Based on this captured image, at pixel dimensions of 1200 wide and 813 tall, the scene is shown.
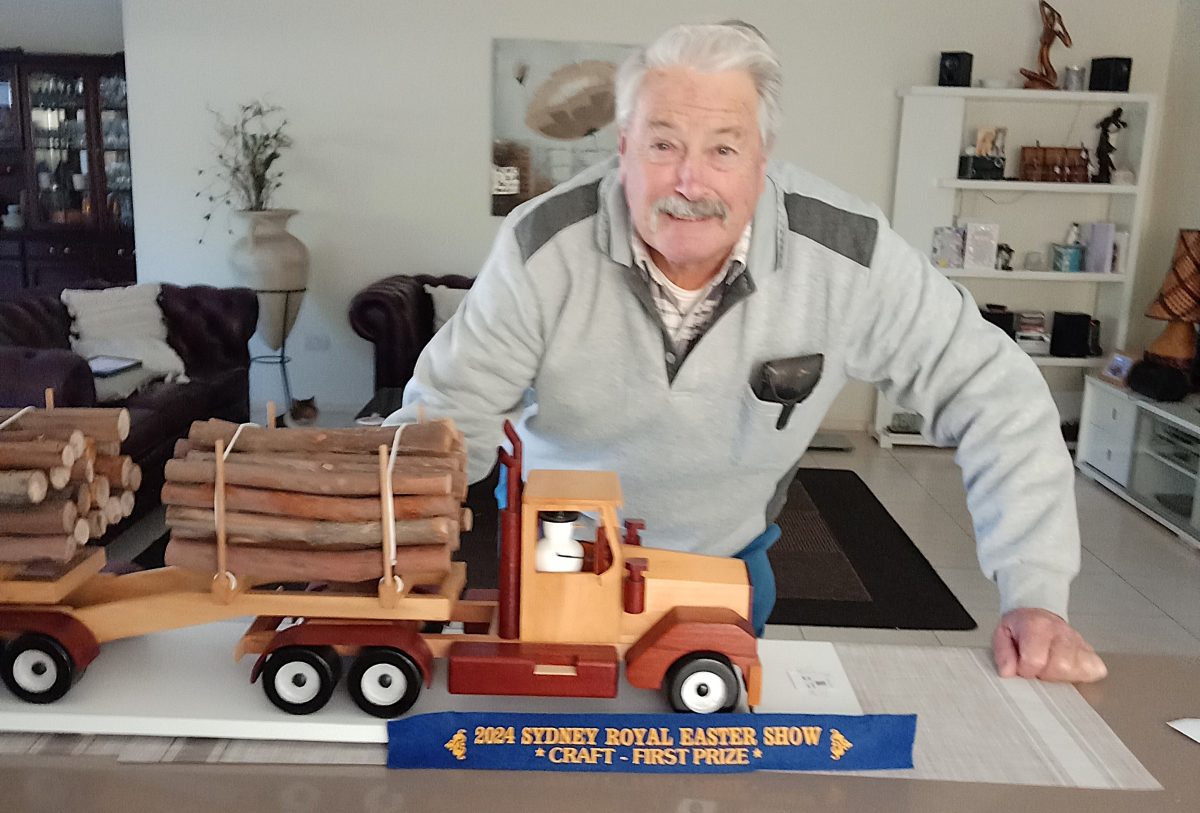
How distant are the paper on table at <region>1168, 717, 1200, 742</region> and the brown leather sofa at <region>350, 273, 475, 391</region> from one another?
4.26 m

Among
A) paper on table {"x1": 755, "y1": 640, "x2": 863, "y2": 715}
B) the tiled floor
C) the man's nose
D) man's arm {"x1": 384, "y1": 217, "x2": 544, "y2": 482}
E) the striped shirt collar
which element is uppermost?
the man's nose

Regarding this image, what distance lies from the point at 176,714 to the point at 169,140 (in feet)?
17.6

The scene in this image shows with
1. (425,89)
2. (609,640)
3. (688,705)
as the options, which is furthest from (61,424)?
(425,89)

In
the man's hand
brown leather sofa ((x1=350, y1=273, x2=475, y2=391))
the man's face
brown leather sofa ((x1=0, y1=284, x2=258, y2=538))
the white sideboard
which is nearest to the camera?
the man's hand

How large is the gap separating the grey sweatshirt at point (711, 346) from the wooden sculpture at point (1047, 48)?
4.60m

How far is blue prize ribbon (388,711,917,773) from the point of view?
3.35ft

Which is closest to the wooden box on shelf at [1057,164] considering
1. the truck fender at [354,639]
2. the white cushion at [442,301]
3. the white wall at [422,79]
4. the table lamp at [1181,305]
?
the white wall at [422,79]

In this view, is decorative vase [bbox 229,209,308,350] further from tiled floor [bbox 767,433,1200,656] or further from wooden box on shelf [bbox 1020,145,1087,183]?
wooden box on shelf [bbox 1020,145,1087,183]

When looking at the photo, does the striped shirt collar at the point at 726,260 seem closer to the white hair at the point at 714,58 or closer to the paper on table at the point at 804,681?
the white hair at the point at 714,58

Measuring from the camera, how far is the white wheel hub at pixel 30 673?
42.9 inches

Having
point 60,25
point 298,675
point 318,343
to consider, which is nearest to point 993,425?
point 298,675

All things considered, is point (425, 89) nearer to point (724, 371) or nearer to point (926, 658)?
point (724, 371)

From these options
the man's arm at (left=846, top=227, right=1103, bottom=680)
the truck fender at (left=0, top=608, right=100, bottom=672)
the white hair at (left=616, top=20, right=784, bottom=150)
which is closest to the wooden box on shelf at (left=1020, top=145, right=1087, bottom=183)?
the man's arm at (left=846, top=227, right=1103, bottom=680)

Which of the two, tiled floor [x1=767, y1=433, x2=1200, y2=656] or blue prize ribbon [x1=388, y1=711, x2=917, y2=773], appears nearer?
blue prize ribbon [x1=388, y1=711, x2=917, y2=773]
